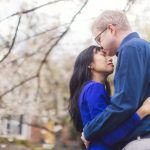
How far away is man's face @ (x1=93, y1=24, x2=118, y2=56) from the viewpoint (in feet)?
11.7

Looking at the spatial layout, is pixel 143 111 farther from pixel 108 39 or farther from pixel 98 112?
pixel 108 39

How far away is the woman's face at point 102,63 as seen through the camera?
12.5 feet

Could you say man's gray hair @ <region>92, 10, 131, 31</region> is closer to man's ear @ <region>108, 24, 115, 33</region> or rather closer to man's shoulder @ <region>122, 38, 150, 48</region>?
man's ear @ <region>108, 24, 115, 33</region>

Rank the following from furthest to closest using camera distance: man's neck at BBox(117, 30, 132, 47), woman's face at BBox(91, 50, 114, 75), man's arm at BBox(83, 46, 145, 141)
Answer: woman's face at BBox(91, 50, 114, 75) → man's neck at BBox(117, 30, 132, 47) → man's arm at BBox(83, 46, 145, 141)

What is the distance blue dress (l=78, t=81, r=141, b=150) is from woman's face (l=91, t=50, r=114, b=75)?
0.43 feet

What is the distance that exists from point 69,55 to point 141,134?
15.9 metres

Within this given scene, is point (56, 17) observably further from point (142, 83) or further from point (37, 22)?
point (142, 83)

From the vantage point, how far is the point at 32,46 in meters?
14.1

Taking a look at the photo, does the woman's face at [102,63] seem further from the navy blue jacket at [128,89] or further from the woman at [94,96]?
the navy blue jacket at [128,89]

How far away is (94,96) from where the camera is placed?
3543 millimetres

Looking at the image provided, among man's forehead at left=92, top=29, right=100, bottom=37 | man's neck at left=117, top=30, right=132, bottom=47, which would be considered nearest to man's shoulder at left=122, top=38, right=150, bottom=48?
man's neck at left=117, top=30, right=132, bottom=47

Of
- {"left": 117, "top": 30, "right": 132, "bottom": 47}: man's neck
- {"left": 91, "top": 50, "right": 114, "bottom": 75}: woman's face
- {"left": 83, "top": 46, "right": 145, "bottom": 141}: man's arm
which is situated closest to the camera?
{"left": 83, "top": 46, "right": 145, "bottom": 141}: man's arm

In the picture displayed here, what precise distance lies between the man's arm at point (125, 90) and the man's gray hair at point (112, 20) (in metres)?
0.25

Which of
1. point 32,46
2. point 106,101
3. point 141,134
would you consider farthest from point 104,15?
point 32,46
